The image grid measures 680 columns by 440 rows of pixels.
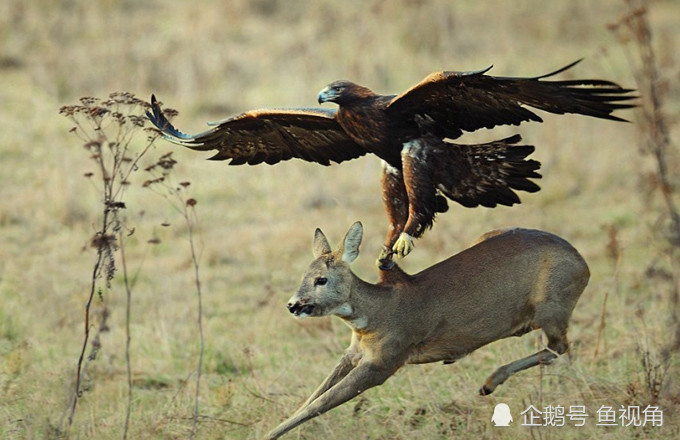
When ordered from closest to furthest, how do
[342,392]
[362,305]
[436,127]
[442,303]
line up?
[436,127]
[342,392]
[362,305]
[442,303]

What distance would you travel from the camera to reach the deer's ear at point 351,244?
6.20m

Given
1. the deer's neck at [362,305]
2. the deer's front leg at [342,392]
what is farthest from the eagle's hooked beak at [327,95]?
the deer's front leg at [342,392]

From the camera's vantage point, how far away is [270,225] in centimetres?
1273

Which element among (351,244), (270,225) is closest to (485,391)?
(351,244)

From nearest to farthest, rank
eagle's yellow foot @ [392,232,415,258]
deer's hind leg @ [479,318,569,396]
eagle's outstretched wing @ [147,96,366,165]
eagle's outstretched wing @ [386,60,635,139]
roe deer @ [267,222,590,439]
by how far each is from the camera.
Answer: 1. eagle's outstretched wing @ [386,60,635,139]
2. eagle's yellow foot @ [392,232,415,258]
3. roe deer @ [267,222,590,439]
4. eagle's outstretched wing @ [147,96,366,165]
5. deer's hind leg @ [479,318,569,396]

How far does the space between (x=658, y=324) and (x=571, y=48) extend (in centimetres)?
1241

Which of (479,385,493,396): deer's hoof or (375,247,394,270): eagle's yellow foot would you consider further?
(479,385,493,396): deer's hoof

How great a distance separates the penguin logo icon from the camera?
258 inches

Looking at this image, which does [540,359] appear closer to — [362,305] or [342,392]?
[362,305]

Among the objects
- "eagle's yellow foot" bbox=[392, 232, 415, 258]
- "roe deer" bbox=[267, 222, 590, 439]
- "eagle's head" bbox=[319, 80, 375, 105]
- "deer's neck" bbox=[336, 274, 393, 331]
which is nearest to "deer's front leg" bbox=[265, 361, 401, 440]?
"roe deer" bbox=[267, 222, 590, 439]

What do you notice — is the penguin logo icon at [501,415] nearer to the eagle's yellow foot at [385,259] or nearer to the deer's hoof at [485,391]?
the deer's hoof at [485,391]

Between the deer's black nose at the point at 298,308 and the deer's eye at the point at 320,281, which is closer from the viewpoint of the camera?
the deer's black nose at the point at 298,308

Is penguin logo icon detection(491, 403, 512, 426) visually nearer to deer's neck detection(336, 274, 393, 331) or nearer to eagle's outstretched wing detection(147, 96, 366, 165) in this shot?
deer's neck detection(336, 274, 393, 331)

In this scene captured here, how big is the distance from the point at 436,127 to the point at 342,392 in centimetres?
154
